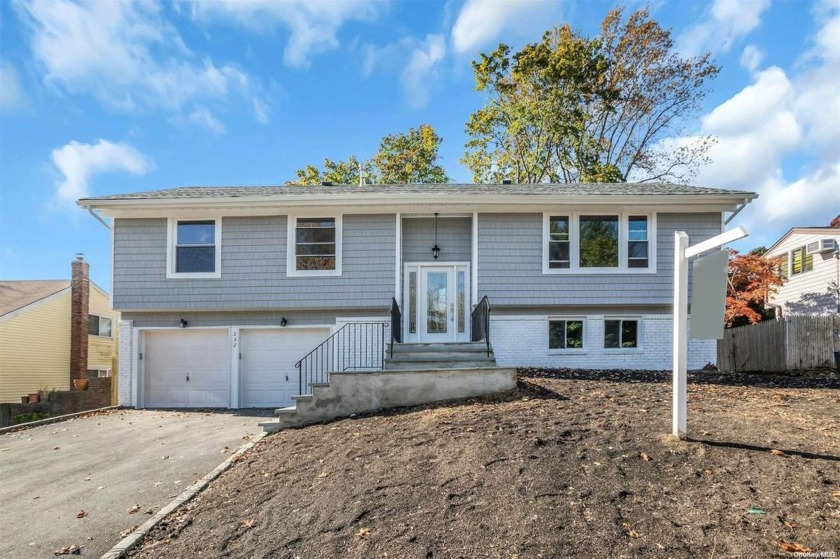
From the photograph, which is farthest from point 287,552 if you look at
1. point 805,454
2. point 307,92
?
point 307,92

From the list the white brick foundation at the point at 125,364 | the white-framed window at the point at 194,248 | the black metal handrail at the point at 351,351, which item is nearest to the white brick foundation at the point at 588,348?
→ the black metal handrail at the point at 351,351

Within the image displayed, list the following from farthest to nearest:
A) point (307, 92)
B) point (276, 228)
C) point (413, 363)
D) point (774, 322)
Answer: point (307, 92) < point (774, 322) < point (276, 228) < point (413, 363)

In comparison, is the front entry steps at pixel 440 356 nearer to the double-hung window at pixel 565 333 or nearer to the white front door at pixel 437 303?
the white front door at pixel 437 303

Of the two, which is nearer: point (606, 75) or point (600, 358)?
point (600, 358)

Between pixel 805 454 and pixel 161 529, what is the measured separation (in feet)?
19.2

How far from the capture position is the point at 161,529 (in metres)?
4.35

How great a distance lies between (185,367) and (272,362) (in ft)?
6.92

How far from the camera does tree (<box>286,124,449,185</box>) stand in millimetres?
24172

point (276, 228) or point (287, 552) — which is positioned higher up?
point (276, 228)

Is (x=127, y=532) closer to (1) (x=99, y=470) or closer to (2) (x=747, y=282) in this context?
(1) (x=99, y=470)

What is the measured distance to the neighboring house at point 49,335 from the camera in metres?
17.0

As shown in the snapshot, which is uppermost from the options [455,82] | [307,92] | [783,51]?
[455,82]

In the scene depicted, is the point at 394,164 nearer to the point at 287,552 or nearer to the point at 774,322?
the point at 774,322

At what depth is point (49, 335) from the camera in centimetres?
1825
